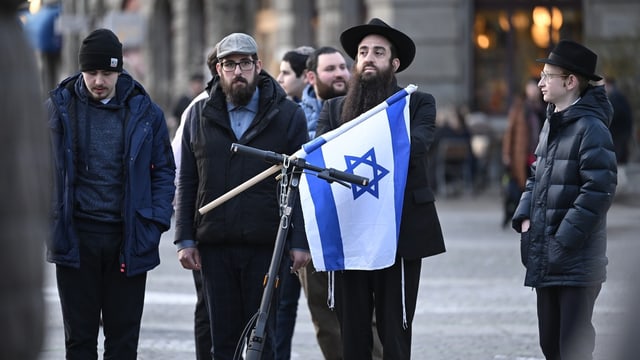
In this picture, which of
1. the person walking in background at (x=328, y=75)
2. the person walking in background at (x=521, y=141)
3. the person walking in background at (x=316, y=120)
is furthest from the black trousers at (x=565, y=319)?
the person walking in background at (x=521, y=141)

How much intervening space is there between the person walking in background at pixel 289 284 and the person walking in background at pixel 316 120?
165 millimetres

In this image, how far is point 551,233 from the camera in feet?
23.7

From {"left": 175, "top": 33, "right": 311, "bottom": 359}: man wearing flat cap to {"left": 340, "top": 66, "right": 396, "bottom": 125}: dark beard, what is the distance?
14.0 inches

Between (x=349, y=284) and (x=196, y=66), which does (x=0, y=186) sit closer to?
(x=349, y=284)

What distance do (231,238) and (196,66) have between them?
26.8 metres

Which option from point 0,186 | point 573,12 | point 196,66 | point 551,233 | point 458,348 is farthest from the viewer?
point 196,66

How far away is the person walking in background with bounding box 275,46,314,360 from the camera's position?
29.2 feet

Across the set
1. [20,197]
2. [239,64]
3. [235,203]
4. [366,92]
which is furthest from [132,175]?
[20,197]

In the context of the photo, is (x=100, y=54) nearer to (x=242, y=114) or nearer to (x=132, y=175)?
(x=132, y=175)

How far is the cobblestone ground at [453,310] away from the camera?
988 centimetres

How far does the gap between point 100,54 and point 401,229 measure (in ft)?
5.83

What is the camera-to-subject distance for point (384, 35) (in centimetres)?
753

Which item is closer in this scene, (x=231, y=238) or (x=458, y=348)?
(x=231, y=238)

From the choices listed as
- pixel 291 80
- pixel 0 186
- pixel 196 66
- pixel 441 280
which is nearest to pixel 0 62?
pixel 0 186
